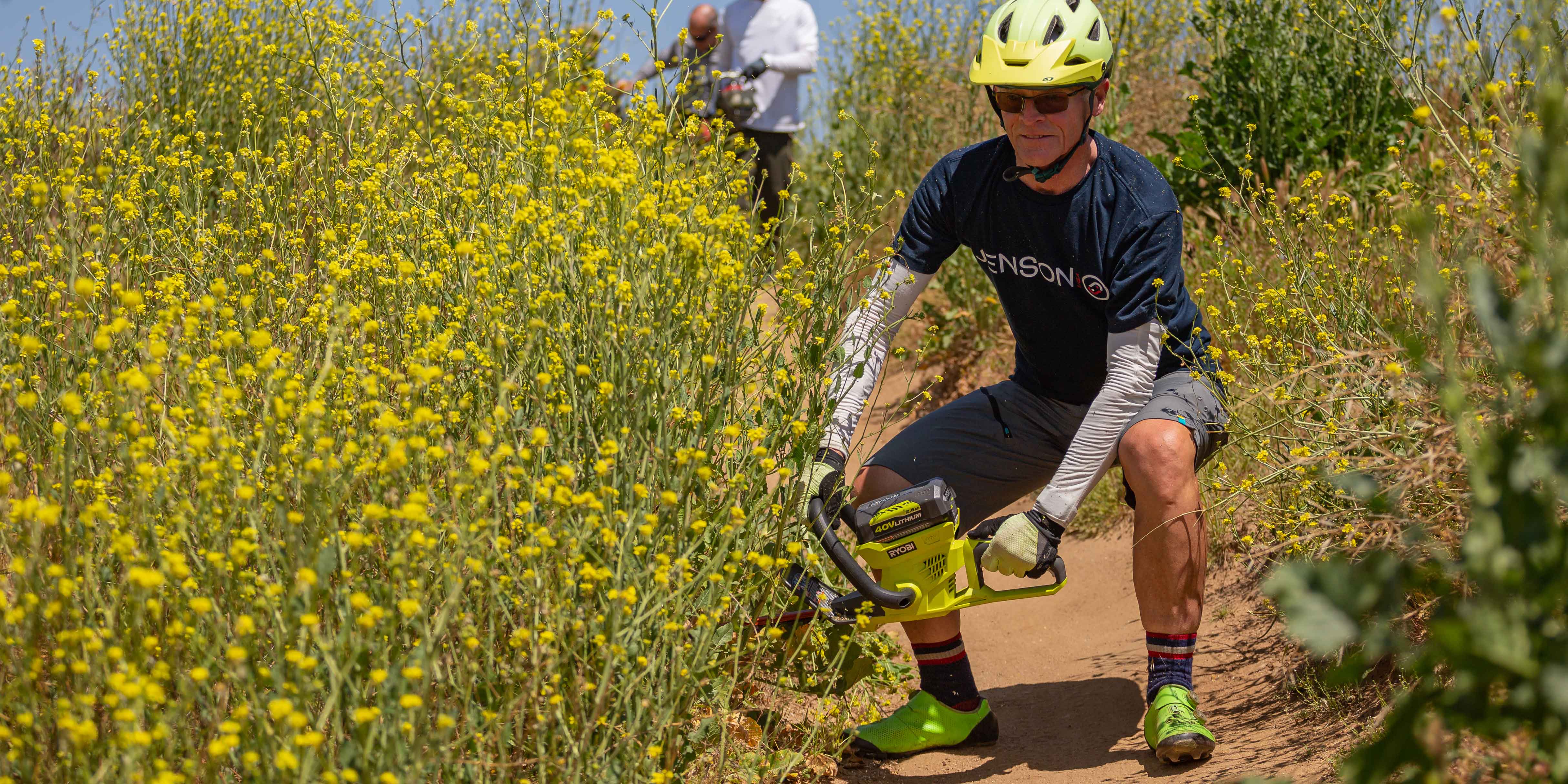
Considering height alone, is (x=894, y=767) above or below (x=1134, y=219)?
below

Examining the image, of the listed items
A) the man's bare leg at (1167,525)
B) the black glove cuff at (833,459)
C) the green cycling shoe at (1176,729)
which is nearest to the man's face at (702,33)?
the black glove cuff at (833,459)

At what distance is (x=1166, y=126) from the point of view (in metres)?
7.06

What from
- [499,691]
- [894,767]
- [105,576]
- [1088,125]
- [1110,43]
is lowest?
[894,767]

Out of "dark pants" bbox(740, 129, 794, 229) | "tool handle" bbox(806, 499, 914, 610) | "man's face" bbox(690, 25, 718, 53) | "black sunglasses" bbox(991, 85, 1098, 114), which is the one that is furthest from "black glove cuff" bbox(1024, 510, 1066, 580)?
"man's face" bbox(690, 25, 718, 53)

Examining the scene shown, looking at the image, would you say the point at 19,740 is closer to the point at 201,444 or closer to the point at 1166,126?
the point at 201,444

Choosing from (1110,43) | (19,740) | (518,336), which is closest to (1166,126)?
(1110,43)

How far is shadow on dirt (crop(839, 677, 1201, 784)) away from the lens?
9.91ft

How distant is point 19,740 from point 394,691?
50 centimetres

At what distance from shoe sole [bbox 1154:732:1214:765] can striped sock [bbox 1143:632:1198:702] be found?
135 mm

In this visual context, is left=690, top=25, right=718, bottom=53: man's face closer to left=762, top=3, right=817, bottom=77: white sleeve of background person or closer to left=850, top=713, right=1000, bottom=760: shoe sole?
left=762, top=3, right=817, bottom=77: white sleeve of background person

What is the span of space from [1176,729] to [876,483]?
3.09 feet

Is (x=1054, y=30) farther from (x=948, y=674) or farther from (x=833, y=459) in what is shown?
(x=948, y=674)

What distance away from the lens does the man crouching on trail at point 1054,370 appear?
2.84 m

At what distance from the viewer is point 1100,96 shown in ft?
10.5
